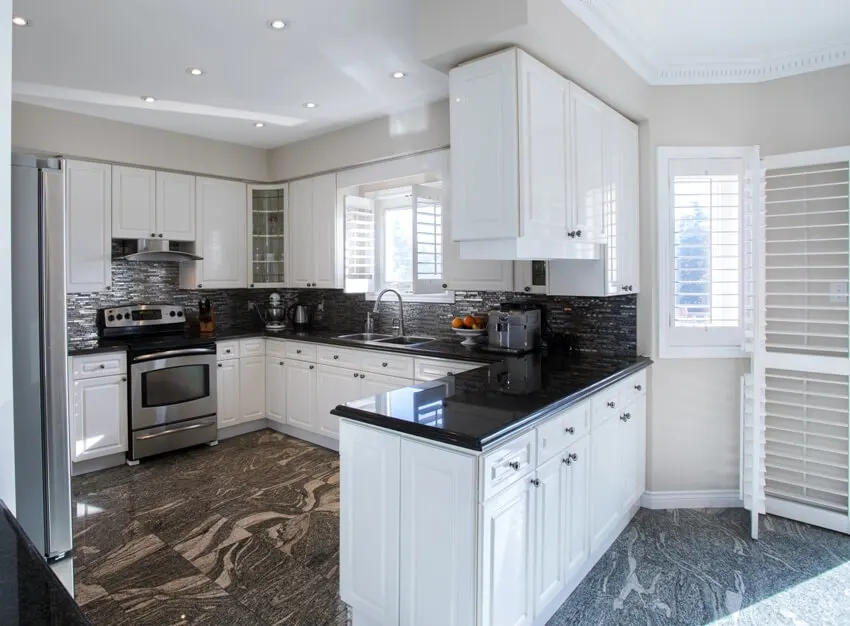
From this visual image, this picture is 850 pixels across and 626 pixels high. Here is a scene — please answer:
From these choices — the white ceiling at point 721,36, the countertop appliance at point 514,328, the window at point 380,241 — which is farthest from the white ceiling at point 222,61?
the countertop appliance at point 514,328

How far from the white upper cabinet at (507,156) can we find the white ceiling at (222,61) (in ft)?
2.25

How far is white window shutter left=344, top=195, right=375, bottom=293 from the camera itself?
15.6ft

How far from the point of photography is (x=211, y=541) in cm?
294

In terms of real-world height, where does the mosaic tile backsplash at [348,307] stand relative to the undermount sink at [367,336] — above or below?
above

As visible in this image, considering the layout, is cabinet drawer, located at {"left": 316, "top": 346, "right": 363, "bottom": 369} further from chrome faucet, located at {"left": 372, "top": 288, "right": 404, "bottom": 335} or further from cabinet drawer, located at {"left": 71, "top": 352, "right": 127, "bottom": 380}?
cabinet drawer, located at {"left": 71, "top": 352, "right": 127, "bottom": 380}

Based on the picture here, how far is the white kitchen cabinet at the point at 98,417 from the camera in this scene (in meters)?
3.88

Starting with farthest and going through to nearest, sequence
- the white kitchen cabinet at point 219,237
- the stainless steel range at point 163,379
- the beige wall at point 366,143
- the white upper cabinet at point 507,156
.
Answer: the white kitchen cabinet at point 219,237, the stainless steel range at point 163,379, the beige wall at point 366,143, the white upper cabinet at point 507,156

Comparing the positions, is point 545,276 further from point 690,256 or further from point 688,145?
point 688,145

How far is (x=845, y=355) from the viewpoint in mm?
3021

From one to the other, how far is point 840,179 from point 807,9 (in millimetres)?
962

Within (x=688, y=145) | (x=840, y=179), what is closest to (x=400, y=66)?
(x=688, y=145)

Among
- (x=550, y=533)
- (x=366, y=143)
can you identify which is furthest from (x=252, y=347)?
(x=550, y=533)

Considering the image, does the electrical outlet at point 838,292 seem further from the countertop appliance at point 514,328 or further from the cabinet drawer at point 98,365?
the cabinet drawer at point 98,365

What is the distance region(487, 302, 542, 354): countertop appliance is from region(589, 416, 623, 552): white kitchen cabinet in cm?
89
